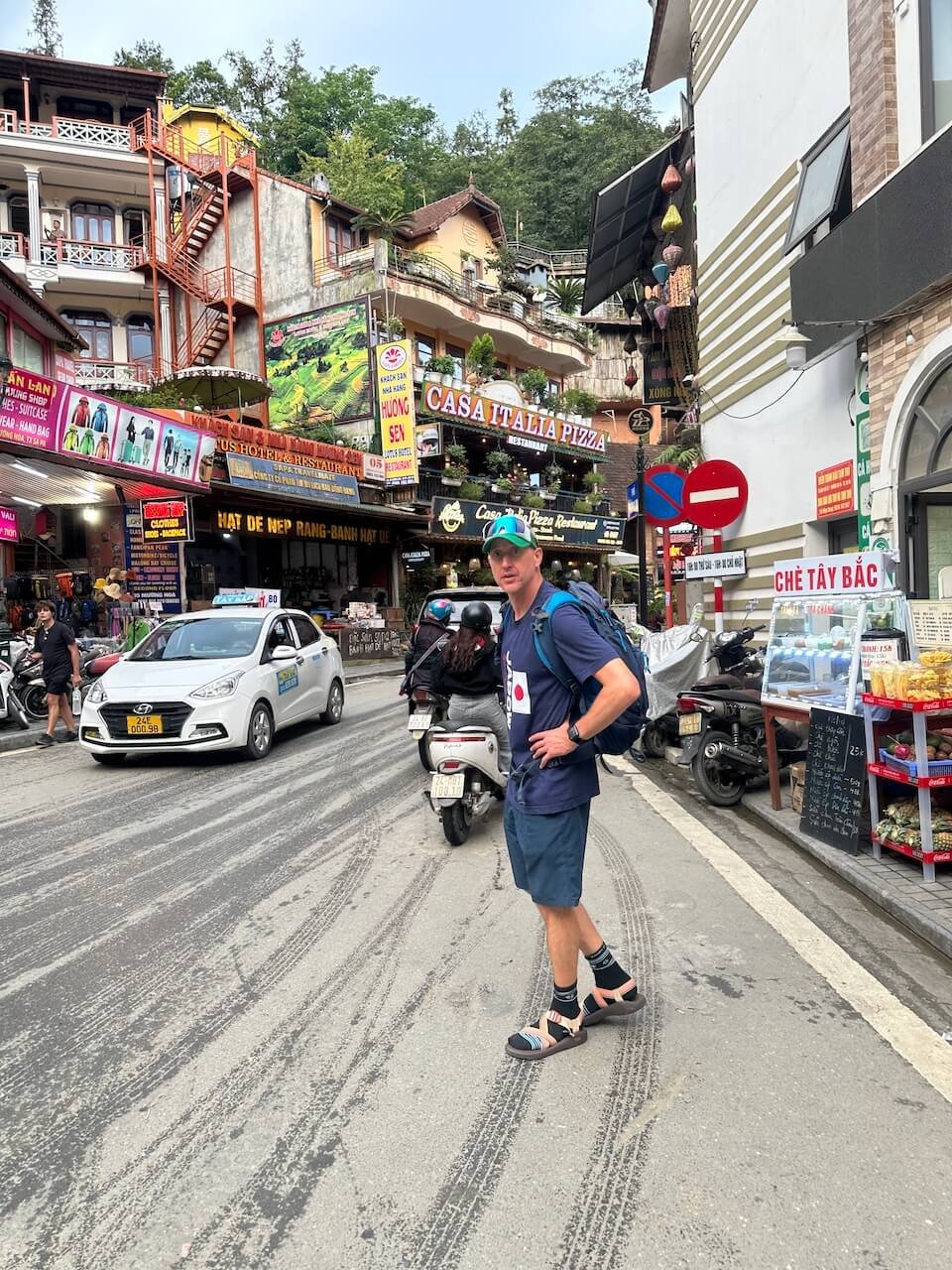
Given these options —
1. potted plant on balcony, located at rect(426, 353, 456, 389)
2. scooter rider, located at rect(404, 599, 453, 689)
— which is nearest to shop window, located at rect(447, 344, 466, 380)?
potted plant on balcony, located at rect(426, 353, 456, 389)

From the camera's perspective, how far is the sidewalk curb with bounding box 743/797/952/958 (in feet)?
13.0

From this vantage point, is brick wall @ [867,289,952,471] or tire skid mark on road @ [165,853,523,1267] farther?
brick wall @ [867,289,952,471]

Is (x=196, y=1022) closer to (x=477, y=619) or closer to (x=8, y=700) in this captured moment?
(x=477, y=619)

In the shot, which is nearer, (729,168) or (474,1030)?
(474,1030)

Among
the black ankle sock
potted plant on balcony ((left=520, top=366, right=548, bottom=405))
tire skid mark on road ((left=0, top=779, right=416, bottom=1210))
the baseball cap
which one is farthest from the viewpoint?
potted plant on balcony ((left=520, top=366, right=548, bottom=405))

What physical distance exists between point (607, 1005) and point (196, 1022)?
162 centimetres

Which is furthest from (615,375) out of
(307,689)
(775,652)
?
(775,652)

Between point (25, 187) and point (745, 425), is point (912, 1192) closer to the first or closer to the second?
point (745, 425)

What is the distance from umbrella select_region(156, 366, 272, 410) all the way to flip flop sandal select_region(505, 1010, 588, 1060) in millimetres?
21258

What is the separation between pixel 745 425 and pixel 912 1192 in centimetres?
1098

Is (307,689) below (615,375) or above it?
below

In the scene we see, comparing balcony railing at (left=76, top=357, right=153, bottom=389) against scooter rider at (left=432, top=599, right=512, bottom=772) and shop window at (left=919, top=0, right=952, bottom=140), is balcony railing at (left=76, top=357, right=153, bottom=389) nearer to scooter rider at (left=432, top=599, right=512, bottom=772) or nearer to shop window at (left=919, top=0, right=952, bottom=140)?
scooter rider at (left=432, top=599, right=512, bottom=772)

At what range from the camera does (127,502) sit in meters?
17.6

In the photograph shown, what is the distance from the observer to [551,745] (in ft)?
9.42
